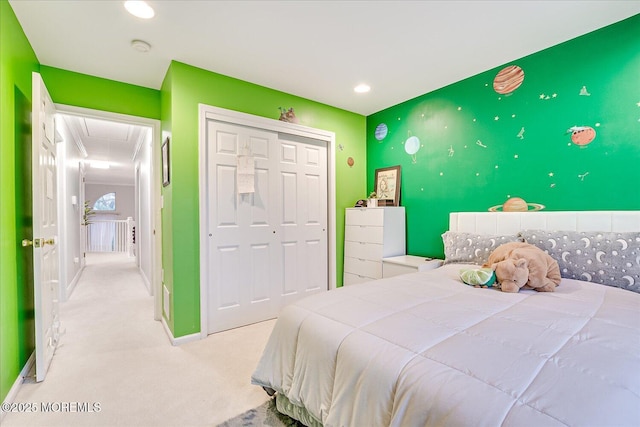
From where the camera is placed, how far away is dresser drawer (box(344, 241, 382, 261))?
10.6 ft

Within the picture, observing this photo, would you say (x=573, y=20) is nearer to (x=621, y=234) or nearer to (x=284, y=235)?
(x=621, y=234)

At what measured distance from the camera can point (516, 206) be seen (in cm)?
251

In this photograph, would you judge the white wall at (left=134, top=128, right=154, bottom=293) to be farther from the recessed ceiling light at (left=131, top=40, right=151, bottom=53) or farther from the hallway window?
the hallway window

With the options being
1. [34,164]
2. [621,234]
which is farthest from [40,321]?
[621,234]

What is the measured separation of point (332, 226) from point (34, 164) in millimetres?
2635

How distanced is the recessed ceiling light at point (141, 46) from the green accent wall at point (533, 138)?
2587 mm

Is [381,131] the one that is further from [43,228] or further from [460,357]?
[43,228]

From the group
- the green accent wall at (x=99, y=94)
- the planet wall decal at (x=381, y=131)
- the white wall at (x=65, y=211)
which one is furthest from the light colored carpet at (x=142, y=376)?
the planet wall decal at (x=381, y=131)

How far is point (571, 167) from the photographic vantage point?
2221 millimetres

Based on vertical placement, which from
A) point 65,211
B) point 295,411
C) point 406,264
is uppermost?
point 65,211

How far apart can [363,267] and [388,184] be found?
107cm

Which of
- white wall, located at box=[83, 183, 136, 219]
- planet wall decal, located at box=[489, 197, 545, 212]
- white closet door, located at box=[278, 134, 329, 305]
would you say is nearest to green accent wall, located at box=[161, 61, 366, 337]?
→ white closet door, located at box=[278, 134, 329, 305]

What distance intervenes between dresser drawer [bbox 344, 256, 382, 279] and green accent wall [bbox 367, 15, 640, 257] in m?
0.49

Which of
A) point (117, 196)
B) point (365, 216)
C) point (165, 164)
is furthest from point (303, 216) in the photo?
point (117, 196)
